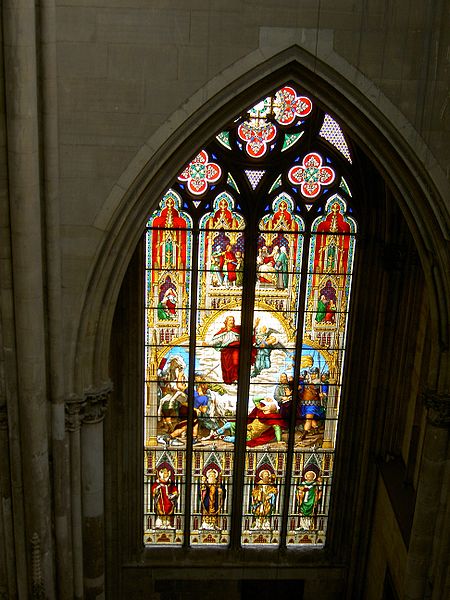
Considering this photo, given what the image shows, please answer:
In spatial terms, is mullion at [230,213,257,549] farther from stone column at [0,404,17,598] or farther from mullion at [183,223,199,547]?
stone column at [0,404,17,598]

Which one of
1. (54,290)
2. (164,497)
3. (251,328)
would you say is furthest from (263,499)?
(54,290)

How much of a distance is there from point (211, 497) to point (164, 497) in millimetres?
641

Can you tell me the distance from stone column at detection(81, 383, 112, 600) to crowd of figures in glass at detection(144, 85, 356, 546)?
272 centimetres

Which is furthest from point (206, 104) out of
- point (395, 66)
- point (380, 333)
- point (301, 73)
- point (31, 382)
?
point (380, 333)

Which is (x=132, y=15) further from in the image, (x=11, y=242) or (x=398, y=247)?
(x=398, y=247)

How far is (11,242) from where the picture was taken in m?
7.54

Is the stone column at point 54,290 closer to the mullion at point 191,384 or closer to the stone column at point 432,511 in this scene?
the mullion at point 191,384

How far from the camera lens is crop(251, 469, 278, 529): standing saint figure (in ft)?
39.2

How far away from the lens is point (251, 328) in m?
11.3

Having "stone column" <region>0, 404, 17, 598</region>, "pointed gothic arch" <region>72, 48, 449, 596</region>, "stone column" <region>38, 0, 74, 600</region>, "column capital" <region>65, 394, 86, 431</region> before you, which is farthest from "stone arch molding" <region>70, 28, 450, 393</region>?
"stone column" <region>0, 404, 17, 598</region>

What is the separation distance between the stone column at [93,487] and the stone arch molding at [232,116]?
0.27 metres

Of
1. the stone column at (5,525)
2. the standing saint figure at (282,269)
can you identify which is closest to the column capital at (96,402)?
the stone column at (5,525)

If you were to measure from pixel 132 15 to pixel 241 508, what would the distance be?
702 cm

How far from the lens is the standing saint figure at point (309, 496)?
1198 centimetres
